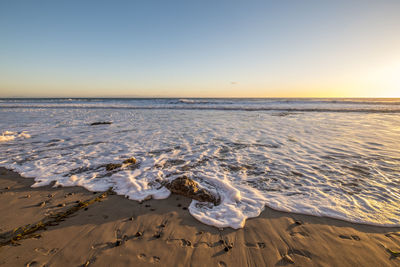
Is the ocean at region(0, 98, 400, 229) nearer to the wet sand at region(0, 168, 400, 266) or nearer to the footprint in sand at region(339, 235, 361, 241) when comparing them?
the wet sand at region(0, 168, 400, 266)

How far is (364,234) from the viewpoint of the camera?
2.54 m

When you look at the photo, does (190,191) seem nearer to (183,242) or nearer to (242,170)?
(183,242)

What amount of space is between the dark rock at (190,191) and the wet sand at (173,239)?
0.32m

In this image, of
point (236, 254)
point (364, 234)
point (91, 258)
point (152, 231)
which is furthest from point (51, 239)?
point (364, 234)

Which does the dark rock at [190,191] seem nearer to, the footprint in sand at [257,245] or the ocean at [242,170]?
the ocean at [242,170]

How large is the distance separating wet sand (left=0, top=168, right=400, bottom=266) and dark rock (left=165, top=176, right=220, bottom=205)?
0.32 metres

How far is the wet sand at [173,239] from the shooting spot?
7.07 feet

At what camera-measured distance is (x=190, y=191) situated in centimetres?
352

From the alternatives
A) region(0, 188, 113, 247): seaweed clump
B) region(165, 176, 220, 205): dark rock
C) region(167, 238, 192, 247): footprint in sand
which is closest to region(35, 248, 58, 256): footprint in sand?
region(0, 188, 113, 247): seaweed clump

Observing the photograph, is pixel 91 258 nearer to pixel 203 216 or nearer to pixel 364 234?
pixel 203 216

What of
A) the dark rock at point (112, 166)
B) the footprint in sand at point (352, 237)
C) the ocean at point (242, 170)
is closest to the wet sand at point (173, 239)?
the footprint in sand at point (352, 237)

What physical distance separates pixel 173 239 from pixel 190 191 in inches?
44.2

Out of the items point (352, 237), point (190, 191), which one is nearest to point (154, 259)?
point (190, 191)

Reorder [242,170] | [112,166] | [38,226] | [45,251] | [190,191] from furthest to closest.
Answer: [112,166]
[242,170]
[190,191]
[38,226]
[45,251]
